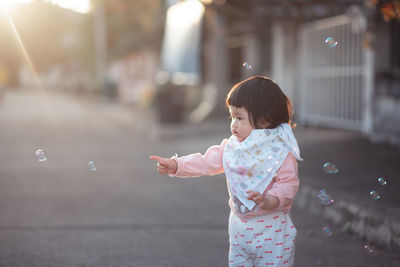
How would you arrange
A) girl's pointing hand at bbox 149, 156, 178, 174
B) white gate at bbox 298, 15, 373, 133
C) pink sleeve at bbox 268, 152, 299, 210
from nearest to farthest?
pink sleeve at bbox 268, 152, 299, 210, girl's pointing hand at bbox 149, 156, 178, 174, white gate at bbox 298, 15, 373, 133

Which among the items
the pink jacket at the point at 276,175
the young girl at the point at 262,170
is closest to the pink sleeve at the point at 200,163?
the pink jacket at the point at 276,175

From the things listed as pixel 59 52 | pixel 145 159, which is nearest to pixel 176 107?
pixel 145 159

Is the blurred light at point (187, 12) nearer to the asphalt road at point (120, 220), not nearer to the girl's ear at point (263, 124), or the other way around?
the asphalt road at point (120, 220)

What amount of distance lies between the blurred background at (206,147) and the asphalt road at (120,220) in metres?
0.02

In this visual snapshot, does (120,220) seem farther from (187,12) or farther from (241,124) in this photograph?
(187,12)

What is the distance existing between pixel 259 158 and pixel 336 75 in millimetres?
8157

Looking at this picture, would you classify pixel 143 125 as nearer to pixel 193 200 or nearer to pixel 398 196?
pixel 193 200

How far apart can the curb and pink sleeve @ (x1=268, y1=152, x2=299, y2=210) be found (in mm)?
1465

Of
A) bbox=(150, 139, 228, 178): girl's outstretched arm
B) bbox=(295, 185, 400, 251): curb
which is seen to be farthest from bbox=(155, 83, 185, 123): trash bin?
bbox=(150, 139, 228, 178): girl's outstretched arm

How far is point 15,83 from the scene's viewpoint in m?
69.7

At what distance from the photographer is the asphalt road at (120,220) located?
11.7 ft

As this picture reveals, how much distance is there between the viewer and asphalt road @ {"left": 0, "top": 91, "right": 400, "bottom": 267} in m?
3.58

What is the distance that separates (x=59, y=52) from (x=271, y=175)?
43.2 m

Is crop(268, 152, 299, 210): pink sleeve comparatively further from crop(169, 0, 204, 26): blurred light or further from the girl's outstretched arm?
crop(169, 0, 204, 26): blurred light
